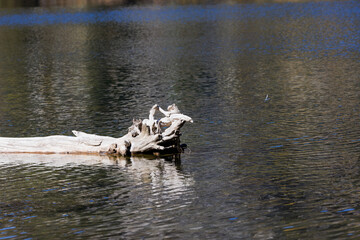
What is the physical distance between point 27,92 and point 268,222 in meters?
32.8

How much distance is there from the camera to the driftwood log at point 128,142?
86.2 feet

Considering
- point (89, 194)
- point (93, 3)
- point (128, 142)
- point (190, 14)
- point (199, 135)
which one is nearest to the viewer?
point (89, 194)

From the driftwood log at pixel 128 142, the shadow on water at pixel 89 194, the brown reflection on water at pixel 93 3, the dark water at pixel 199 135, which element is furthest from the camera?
the brown reflection on water at pixel 93 3

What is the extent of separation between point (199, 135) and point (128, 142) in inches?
183

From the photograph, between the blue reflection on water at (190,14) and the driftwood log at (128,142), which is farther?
the blue reflection on water at (190,14)

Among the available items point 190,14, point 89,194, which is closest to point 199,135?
point 89,194

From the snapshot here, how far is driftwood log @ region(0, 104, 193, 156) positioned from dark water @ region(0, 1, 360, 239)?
2.21 ft

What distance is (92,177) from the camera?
2362cm

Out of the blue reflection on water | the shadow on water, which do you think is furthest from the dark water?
the blue reflection on water

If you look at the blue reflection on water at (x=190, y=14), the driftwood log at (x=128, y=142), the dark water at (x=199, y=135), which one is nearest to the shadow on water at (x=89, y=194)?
the dark water at (x=199, y=135)

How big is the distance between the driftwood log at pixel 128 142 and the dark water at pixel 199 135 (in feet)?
2.21

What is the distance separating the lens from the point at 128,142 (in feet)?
87.4

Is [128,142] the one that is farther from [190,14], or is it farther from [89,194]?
[190,14]

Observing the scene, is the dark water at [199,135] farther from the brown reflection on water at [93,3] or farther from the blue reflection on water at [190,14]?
the brown reflection on water at [93,3]
